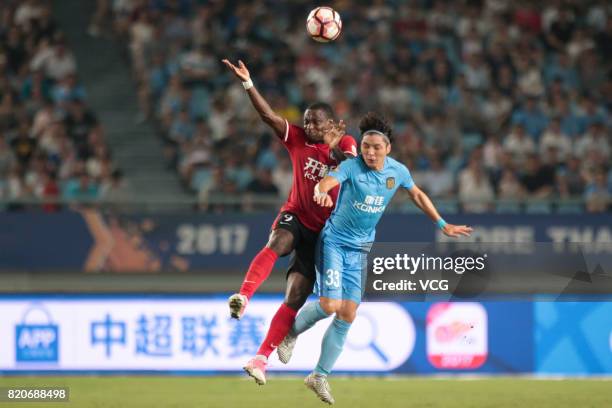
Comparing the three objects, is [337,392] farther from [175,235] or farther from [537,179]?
[537,179]

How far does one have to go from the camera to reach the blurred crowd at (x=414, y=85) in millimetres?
16578

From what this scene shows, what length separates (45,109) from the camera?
17.1 metres

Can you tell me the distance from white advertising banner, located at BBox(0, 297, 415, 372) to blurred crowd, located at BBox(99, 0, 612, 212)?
4.95 m

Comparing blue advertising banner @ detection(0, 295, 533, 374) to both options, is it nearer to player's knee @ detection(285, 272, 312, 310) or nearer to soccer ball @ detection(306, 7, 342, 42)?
player's knee @ detection(285, 272, 312, 310)

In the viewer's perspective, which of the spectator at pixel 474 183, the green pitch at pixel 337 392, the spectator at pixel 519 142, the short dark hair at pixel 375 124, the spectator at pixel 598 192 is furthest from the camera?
the spectator at pixel 519 142

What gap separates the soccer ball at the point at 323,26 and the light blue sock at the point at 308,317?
2198 millimetres

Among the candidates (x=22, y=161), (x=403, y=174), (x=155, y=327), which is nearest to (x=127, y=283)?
(x=22, y=161)

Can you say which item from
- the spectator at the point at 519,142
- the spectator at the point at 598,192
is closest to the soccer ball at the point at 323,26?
the spectator at the point at 598,192

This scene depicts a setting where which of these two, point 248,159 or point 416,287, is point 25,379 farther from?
point 248,159

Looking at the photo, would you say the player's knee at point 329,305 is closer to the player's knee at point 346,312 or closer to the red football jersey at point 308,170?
the player's knee at point 346,312

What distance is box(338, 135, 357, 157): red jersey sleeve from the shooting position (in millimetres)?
8727

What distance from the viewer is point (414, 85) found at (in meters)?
18.1

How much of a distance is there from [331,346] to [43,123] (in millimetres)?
9495

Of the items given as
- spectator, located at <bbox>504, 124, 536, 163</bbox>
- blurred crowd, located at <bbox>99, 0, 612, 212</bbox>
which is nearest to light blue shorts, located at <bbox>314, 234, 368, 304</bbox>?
blurred crowd, located at <bbox>99, 0, 612, 212</bbox>
